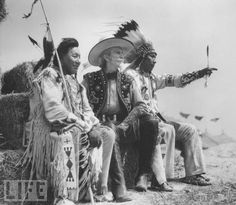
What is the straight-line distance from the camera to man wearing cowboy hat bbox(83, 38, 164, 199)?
5707mm

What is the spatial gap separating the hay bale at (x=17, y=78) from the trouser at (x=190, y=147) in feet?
6.85

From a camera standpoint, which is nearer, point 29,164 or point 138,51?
point 29,164

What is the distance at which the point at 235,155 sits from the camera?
7.84m

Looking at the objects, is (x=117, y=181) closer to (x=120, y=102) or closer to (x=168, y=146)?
(x=120, y=102)

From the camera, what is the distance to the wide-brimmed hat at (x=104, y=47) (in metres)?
6.03

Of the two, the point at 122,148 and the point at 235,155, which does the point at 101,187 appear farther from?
the point at 235,155

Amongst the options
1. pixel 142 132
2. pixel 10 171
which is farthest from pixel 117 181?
pixel 10 171

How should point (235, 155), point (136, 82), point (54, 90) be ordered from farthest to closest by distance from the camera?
point (235, 155) → point (136, 82) → point (54, 90)

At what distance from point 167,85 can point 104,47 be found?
1.31m

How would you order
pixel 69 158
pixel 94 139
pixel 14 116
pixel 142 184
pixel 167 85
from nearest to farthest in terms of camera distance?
pixel 69 158 < pixel 94 139 < pixel 142 184 < pixel 14 116 < pixel 167 85

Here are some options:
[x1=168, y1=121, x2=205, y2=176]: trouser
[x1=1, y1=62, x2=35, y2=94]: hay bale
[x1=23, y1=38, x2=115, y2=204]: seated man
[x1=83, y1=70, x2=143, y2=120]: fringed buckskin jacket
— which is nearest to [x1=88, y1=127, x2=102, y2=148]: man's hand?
[x1=23, y1=38, x2=115, y2=204]: seated man

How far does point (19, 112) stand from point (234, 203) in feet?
8.56

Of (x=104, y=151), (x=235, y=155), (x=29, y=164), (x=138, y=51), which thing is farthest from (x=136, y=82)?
(x=235, y=155)

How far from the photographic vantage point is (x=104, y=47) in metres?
6.08
